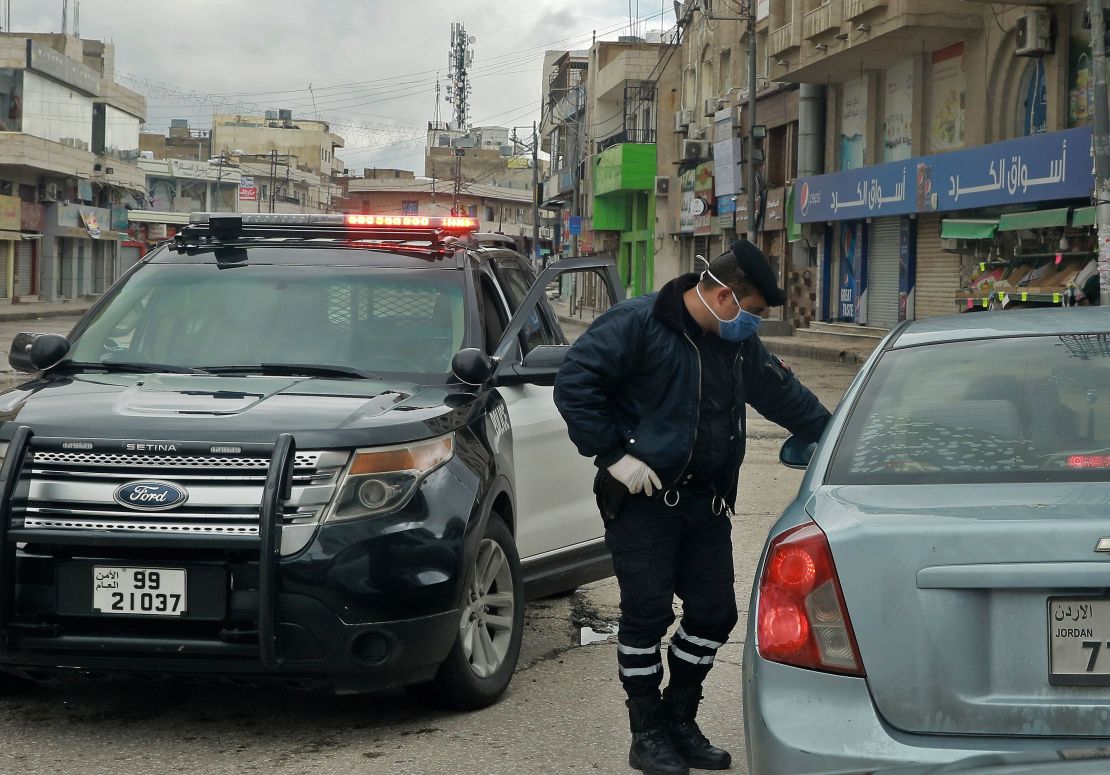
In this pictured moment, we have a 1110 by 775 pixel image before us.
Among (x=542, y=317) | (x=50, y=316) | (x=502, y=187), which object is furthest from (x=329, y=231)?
(x=502, y=187)

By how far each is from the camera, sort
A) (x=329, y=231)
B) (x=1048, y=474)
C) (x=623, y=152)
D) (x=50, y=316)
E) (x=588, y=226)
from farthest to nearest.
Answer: (x=588, y=226) < (x=623, y=152) < (x=50, y=316) < (x=329, y=231) < (x=1048, y=474)

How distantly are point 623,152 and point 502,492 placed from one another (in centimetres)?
5494

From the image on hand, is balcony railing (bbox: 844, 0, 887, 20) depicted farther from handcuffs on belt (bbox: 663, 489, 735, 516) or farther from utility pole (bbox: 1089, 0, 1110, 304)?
handcuffs on belt (bbox: 663, 489, 735, 516)

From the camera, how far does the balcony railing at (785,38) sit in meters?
34.1

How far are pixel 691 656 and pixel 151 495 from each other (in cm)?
170

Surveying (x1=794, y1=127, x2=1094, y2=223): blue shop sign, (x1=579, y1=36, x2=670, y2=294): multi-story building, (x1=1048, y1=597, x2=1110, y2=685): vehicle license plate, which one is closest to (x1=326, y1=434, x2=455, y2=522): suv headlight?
(x1=1048, y1=597, x2=1110, y2=685): vehicle license plate

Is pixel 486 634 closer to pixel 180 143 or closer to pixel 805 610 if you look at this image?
pixel 805 610

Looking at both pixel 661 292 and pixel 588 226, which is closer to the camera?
pixel 661 292

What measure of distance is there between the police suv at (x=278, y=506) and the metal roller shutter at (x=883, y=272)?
27.9m

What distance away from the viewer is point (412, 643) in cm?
449

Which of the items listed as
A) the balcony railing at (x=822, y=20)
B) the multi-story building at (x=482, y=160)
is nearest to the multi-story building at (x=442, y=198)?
the multi-story building at (x=482, y=160)

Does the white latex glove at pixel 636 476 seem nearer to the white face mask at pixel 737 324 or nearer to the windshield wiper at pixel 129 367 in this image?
the white face mask at pixel 737 324

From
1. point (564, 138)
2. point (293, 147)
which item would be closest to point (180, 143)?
point (293, 147)

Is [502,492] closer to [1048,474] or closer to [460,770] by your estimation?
[460,770]
